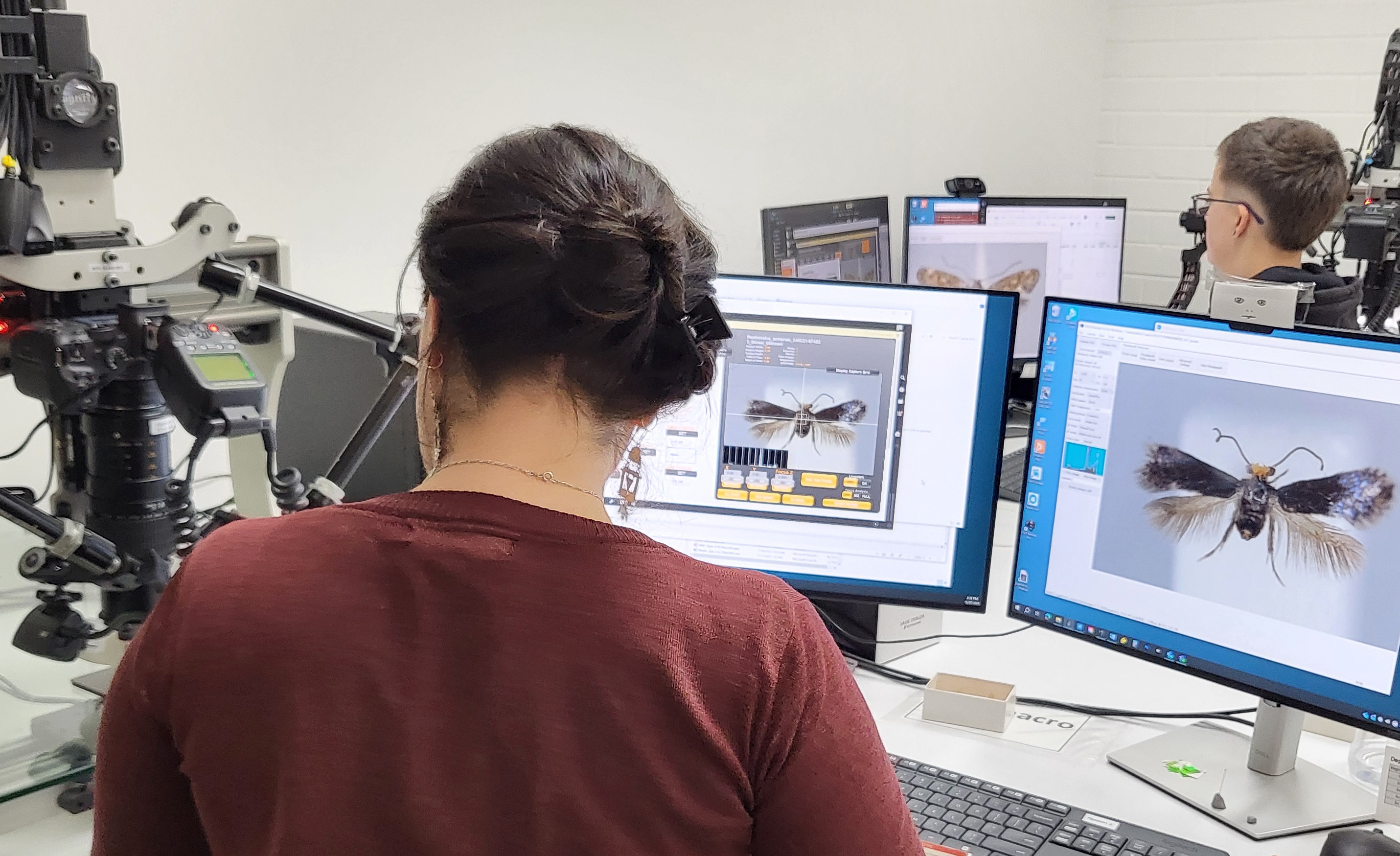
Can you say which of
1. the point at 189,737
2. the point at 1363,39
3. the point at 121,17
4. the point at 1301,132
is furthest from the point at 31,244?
the point at 1363,39

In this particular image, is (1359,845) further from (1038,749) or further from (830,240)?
(830,240)

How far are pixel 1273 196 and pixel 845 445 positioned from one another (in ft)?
5.23

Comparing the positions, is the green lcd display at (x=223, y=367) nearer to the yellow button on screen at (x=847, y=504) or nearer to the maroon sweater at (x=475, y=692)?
the maroon sweater at (x=475, y=692)

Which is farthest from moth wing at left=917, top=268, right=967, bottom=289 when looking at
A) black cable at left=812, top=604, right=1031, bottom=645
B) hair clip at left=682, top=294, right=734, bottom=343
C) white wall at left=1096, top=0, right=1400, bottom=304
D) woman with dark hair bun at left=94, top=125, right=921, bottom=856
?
woman with dark hair bun at left=94, top=125, right=921, bottom=856

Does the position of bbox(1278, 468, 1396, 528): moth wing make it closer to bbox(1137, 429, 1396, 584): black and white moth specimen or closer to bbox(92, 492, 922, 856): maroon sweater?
bbox(1137, 429, 1396, 584): black and white moth specimen

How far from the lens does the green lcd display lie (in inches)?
43.0

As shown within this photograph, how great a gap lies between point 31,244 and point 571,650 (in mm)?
690

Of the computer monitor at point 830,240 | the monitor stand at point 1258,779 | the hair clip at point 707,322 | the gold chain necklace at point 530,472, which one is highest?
the computer monitor at point 830,240

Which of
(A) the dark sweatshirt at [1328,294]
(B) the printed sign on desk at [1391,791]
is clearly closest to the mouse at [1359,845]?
(B) the printed sign on desk at [1391,791]

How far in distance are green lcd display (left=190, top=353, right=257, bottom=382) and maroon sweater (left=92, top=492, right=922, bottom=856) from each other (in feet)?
1.41

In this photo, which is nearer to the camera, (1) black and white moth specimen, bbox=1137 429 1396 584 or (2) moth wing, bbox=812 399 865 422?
(1) black and white moth specimen, bbox=1137 429 1396 584

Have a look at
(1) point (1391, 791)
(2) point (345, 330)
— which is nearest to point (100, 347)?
(2) point (345, 330)

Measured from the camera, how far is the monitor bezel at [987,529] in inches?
52.2

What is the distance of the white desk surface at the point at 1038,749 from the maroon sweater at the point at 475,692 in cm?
53
